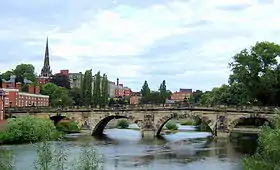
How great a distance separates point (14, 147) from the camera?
4906 centimetres

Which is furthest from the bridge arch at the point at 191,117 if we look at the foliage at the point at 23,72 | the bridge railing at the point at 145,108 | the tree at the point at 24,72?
the tree at the point at 24,72

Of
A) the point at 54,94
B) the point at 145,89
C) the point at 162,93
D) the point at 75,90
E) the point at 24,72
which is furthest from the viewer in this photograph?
the point at 145,89

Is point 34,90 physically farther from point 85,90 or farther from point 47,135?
point 47,135

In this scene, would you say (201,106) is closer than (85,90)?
Yes

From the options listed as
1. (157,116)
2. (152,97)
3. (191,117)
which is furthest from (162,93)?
(191,117)

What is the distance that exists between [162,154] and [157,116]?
18.2 m

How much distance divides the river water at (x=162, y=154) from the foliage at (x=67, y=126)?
15.1 meters

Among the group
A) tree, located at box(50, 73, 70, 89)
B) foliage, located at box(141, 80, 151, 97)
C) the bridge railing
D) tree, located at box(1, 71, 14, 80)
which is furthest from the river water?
foliage, located at box(141, 80, 151, 97)

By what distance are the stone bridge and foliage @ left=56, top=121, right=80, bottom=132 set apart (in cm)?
147

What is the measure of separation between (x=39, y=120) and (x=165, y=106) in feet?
54.0

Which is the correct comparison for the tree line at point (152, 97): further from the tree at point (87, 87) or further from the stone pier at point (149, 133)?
the stone pier at point (149, 133)

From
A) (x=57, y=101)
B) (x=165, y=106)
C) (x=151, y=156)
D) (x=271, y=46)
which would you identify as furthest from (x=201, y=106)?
(x=57, y=101)

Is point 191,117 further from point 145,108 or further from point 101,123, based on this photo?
point 101,123

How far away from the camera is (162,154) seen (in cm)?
4606
